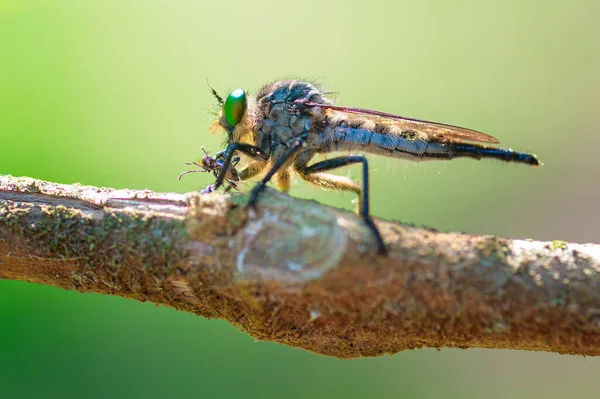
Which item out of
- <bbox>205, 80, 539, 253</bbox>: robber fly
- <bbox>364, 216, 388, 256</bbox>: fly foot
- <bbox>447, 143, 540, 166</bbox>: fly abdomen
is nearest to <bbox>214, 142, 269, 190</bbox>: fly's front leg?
<bbox>205, 80, 539, 253</bbox>: robber fly

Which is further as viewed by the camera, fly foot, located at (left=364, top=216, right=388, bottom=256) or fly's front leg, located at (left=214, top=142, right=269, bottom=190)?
fly's front leg, located at (left=214, top=142, right=269, bottom=190)

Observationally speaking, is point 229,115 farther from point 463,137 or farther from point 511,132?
point 511,132

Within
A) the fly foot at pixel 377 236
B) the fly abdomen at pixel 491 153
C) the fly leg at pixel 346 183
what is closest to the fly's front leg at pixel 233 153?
the fly leg at pixel 346 183

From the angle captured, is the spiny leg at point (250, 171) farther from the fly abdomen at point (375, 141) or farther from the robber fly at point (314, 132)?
the fly abdomen at point (375, 141)

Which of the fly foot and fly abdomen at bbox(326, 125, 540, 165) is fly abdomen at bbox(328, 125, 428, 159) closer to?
fly abdomen at bbox(326, 125, 540, 165)

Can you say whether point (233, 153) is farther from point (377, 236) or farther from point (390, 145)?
point (377, 236)

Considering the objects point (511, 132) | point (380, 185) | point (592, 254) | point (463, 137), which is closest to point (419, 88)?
point (511, 132)
